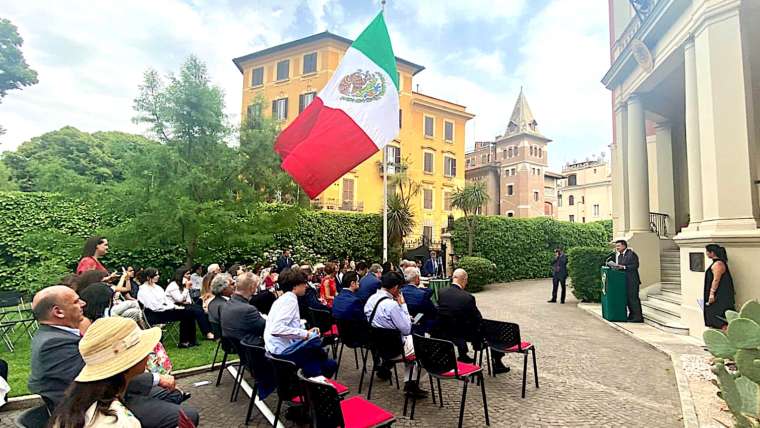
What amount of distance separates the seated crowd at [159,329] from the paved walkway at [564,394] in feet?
1.39

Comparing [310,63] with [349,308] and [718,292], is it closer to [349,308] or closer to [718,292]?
[349,308]

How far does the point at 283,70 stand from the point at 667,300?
31.4 m

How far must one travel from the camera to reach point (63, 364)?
9.41ft

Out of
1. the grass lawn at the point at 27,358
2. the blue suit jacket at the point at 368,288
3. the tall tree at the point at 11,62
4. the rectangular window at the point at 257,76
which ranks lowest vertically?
the grass lawn at the point at 27,358

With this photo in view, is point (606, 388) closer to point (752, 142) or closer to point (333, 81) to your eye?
point (752, 142)

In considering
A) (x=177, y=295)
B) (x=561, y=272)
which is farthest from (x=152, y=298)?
(x=561, y=272)

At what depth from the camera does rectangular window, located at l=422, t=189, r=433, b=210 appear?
36656mm

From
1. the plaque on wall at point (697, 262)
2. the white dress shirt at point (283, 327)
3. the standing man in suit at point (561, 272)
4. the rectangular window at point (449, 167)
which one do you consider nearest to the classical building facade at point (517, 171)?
the rectangular window at point (449, 167)

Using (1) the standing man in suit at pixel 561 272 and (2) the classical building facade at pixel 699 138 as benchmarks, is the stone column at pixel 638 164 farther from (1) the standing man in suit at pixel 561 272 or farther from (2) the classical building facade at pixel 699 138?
(1) the standing man in suit at pixel 561 272

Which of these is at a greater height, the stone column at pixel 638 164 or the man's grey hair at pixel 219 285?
the stone column at pixel 638 164

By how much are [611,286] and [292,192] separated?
10984 mm

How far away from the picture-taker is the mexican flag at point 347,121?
8.84 m

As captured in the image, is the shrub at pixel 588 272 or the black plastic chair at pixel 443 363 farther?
the shrub at pixel 588 272

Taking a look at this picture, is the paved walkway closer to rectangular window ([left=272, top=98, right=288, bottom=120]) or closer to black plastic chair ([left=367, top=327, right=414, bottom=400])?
black plastic chair ([left=367, top=327, right=414, bottom=400])
